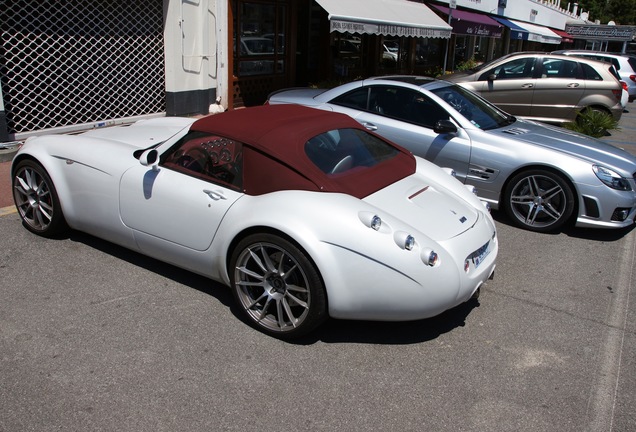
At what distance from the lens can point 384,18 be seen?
13.0 metres

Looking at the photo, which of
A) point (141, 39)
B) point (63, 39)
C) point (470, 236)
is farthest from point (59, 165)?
point (141, 39)

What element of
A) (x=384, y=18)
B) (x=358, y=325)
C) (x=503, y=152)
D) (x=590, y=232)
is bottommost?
(x=590, y=232)

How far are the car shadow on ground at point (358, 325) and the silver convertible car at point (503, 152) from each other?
89.9 inches

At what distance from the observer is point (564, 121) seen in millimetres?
12344

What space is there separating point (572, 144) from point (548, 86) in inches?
251

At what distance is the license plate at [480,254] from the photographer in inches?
157

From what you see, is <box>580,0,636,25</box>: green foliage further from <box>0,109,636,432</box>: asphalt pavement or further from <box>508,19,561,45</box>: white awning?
<box>0,109,636,432</box>: asphalt pavement

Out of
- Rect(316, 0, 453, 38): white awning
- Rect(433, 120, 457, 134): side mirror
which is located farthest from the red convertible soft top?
Rect(316, 0, 453, 38): white awning

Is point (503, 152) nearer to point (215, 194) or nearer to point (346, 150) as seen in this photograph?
point (346, 150)

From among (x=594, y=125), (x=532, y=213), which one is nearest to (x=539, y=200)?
(x=532, y=213)

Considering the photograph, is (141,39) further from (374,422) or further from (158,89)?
(374,422)

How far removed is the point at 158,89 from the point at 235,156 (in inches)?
283

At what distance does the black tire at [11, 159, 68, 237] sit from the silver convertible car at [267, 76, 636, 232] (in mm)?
3557

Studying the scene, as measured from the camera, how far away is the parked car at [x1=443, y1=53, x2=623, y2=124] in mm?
12422
